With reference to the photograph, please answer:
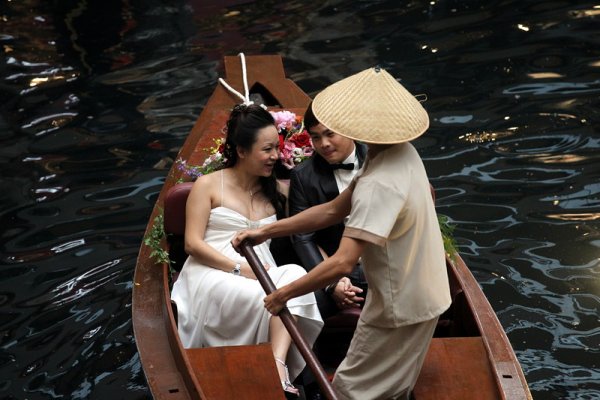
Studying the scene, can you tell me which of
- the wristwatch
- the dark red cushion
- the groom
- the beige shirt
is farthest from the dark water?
the beige shirt

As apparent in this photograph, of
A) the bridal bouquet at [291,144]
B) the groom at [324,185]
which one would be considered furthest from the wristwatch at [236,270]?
the bridal bouquet at [291,144]

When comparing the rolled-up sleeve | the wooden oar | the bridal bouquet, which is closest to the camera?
the rolled-up sleeve

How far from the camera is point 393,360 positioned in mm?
3342

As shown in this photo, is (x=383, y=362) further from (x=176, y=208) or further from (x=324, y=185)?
(x=176, y=208)

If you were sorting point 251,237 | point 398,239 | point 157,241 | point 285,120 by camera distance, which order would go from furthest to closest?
1. point 285,120
2. point 157,241
3. point 251,237
4. point 398,239

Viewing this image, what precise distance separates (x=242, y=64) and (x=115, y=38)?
15.6ft

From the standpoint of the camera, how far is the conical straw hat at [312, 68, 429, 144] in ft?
10.0

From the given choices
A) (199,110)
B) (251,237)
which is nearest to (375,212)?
(251,237)

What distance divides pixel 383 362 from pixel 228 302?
3.47ft

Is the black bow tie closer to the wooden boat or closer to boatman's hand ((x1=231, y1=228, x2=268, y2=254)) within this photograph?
the wooden boat

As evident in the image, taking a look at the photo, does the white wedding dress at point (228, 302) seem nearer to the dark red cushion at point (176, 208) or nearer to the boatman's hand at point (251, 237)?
the dark red cushion at point (176, 208)

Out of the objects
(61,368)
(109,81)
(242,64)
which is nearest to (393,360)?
(61,368)

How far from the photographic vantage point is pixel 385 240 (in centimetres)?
302

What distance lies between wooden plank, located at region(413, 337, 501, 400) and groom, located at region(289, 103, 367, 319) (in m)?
0.61
